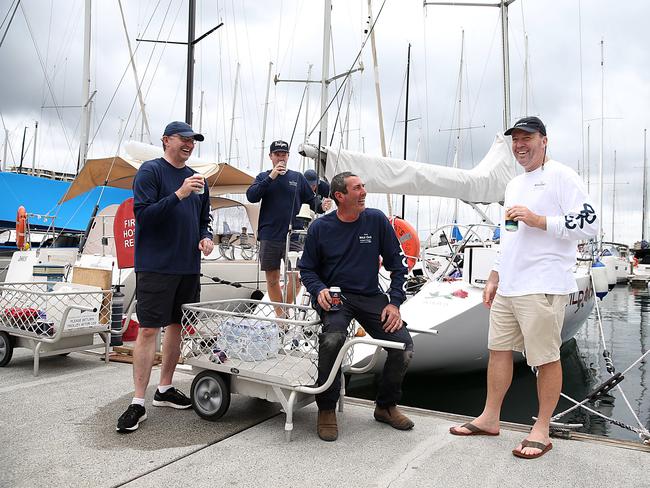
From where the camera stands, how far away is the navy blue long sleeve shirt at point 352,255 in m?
→ 3.21

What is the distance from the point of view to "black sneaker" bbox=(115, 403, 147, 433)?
289 centimetres

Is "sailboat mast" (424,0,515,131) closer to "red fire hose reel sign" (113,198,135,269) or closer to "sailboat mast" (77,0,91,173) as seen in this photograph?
"red fire hose reel sign" (113,198,135,269)

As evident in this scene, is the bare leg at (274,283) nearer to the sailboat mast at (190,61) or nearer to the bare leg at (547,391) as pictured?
the bare leg at (547,391)

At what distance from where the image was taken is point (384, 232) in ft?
10.8

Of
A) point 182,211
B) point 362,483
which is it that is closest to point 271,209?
point 182,211

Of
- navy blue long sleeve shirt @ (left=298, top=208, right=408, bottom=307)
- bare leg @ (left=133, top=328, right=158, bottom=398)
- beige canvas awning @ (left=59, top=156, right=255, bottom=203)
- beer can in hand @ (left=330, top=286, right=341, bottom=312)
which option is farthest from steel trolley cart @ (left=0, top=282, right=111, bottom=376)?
beige canvas awning @ (left=59, top=156, right=255, bottom=203)

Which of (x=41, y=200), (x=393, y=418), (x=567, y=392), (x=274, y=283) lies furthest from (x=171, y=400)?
(x=41, y=200)

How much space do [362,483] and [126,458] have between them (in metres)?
1.18

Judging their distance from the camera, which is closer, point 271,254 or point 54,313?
point 54,313

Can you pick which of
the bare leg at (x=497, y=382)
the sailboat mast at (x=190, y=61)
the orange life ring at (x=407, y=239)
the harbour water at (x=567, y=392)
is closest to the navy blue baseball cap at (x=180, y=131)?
the bare leg at (x=497, y=382)

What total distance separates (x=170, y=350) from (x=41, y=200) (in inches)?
570

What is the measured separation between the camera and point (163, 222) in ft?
10.6

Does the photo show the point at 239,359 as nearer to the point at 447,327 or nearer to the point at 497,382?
the point at 497,382

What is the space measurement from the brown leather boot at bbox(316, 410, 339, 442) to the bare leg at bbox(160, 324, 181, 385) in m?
1.12
